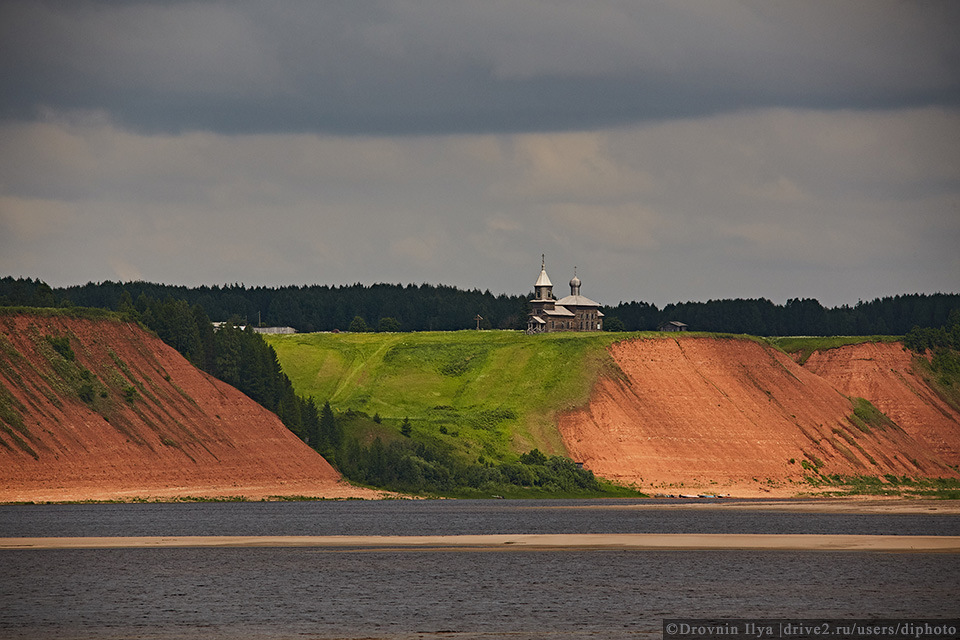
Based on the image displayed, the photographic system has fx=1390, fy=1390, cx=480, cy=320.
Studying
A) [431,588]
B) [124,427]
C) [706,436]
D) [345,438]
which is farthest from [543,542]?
[706,436]

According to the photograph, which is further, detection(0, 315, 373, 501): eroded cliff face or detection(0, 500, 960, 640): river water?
detection(0, 315, 373, 501): eroded cliff face

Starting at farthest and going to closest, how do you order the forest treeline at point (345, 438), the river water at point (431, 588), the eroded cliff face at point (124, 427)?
the forest treeline at point (345, 438), the eroded cliff face at point (124, 427), the river water at point (431, 588)

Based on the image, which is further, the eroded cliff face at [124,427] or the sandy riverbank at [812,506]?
the sandy riverbank at [812,506]

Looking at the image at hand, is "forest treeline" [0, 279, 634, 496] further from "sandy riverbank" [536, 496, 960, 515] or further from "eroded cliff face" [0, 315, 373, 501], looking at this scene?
"sandy riverbank" [536, 496, 960, 515]

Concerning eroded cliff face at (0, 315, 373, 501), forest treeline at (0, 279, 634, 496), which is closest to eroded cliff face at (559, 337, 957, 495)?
forest treeline at (0, 279, 634, 496)

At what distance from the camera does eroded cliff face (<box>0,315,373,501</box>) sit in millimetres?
131875

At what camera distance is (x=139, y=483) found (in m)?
138

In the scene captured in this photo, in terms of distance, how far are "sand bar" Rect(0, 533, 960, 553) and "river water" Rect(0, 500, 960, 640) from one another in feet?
10.0

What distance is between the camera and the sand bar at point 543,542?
89.3 meters

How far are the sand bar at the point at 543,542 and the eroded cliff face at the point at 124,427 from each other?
1524 inches

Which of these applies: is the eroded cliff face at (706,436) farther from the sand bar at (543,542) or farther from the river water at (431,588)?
the sand bar at (543,542)

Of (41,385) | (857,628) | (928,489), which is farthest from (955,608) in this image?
(928,489)

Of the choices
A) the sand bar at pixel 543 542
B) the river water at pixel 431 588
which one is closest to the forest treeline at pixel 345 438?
the river water at pixel 431 588

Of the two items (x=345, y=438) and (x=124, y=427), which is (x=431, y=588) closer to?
(x=124, y=427)
